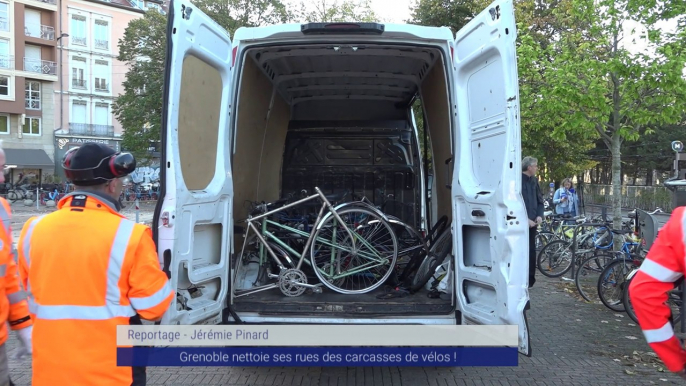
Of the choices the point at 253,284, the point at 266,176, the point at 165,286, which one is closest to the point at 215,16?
the point at 266,176

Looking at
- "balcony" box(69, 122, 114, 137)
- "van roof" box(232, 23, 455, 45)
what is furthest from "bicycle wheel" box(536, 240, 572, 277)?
"balcony" box(69, 122, 114, 137)

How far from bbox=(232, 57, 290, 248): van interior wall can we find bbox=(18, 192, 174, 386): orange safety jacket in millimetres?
2314

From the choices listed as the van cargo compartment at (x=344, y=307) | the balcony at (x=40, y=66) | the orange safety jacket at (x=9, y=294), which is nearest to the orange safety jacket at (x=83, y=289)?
the orange safety jacket at (x=9, y=294)

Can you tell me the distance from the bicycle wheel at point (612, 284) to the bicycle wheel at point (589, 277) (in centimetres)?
57

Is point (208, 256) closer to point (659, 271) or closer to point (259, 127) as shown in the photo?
point (259, 127)

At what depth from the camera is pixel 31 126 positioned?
39.7 metres

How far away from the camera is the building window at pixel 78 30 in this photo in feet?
137

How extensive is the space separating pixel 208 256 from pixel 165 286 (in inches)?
59.9

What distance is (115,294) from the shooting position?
2.12 metres

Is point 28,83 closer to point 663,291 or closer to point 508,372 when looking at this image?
point 508,372

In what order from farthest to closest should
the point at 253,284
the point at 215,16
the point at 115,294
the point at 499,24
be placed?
1. the point at 215,16
2. the point at 253,284
3. the point at 499,24
4. the point at 115,294

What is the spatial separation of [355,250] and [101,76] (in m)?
44.9
